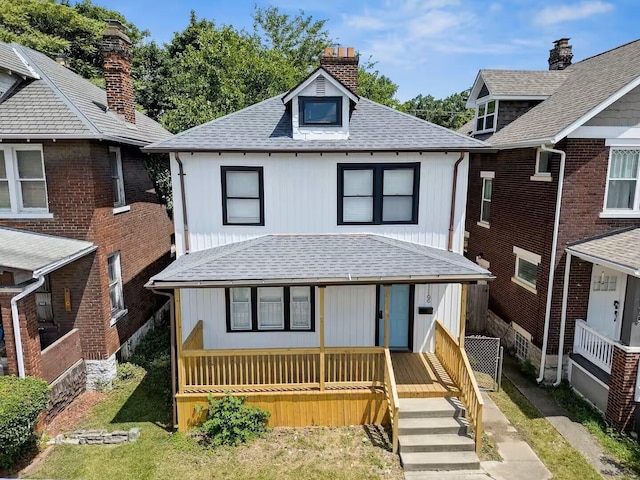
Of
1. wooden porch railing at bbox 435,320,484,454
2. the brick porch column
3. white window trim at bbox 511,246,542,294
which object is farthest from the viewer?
white window trim at bbox 511,246,542,294

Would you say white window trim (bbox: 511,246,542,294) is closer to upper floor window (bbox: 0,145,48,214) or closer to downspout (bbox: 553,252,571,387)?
downspout (bbox: 553,252,571,387)

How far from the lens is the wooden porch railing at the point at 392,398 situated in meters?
8.30

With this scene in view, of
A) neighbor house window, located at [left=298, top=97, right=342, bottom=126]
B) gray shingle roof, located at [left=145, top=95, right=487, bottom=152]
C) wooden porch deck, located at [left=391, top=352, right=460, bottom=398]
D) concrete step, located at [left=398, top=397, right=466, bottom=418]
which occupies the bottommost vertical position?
concrete step, located at [left=398, top=397, right=466, bottom=418]

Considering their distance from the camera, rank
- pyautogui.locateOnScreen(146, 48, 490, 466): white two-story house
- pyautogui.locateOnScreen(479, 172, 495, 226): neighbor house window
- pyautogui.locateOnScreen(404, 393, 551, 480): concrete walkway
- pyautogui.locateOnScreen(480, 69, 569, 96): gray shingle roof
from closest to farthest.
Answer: pyautogui.locateOnScreen(404, 393, 551, 480): concrete walkway → pyautogui.locateOnScreen(146, 48, 490, 466): white two-story house → pyautogui.locateOnScreen(480, 69, 569, 96): gray shingle roof → pyautogui.locateOnScreen(479, 172, 495, 226): neighbor house window

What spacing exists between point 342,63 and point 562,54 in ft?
39.2

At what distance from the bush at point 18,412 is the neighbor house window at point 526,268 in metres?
13.0

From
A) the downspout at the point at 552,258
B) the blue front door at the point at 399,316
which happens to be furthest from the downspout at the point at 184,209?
the downspout at the point at 552,258

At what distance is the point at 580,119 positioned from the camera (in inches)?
405

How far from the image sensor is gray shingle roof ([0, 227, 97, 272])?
8.80 meters

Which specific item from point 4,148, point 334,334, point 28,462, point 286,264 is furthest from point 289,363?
point 4,148

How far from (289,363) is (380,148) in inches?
238

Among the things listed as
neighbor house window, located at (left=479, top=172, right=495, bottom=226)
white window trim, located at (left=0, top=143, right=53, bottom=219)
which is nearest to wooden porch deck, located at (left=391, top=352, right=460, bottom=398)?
neighbor house window, located at (left=479, top=172, right=495, bottom=226)

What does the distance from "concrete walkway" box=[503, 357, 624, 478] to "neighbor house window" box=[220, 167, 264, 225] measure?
28.5 feet

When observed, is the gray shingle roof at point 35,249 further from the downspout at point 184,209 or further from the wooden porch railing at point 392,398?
the wooden porch railing at point 392,398
